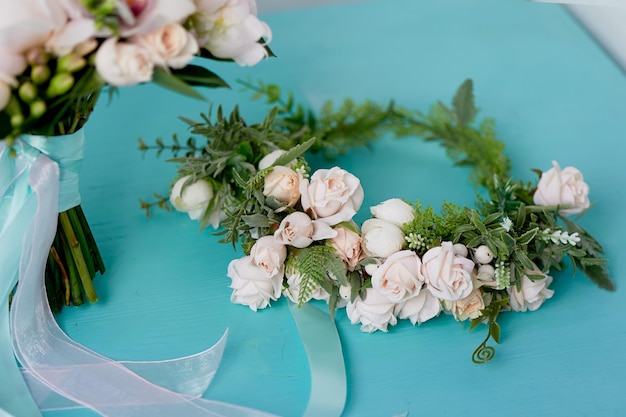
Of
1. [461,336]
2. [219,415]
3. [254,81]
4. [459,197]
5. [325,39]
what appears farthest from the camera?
[325,39]

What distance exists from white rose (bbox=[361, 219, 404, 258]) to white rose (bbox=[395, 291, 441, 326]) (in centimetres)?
8

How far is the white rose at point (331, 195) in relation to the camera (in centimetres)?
107

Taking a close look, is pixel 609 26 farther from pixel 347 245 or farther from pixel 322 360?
pixel 322 360

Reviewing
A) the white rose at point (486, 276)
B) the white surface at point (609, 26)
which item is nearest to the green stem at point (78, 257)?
the white rose at point (486, 276)

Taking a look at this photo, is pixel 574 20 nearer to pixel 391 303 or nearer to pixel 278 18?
pixel 278 18

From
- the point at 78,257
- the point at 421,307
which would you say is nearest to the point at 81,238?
the point at 78,257

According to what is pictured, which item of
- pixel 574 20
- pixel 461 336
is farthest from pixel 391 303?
pixel 574 20

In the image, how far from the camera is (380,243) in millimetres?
1075

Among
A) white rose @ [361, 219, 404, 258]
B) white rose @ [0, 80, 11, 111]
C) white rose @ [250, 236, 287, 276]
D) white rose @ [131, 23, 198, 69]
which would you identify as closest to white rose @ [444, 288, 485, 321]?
white rose @ [361, 219, 404, 258]

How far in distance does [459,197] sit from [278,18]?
0.70 m

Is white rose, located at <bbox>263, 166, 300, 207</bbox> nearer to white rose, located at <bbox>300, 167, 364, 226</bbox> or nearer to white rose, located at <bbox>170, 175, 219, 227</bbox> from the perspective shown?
white rose, located at <bbox>300, 167, 364, 226</bbox>

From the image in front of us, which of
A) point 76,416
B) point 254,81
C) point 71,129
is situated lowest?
point 76,416

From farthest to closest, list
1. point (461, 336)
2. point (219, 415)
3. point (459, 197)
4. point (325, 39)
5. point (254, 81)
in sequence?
1. point (325, 39)
2. point (254, 81)
3. point (459, 197)
4. point (461, 336)
5. point (219, 415)

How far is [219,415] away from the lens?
1017 mm
